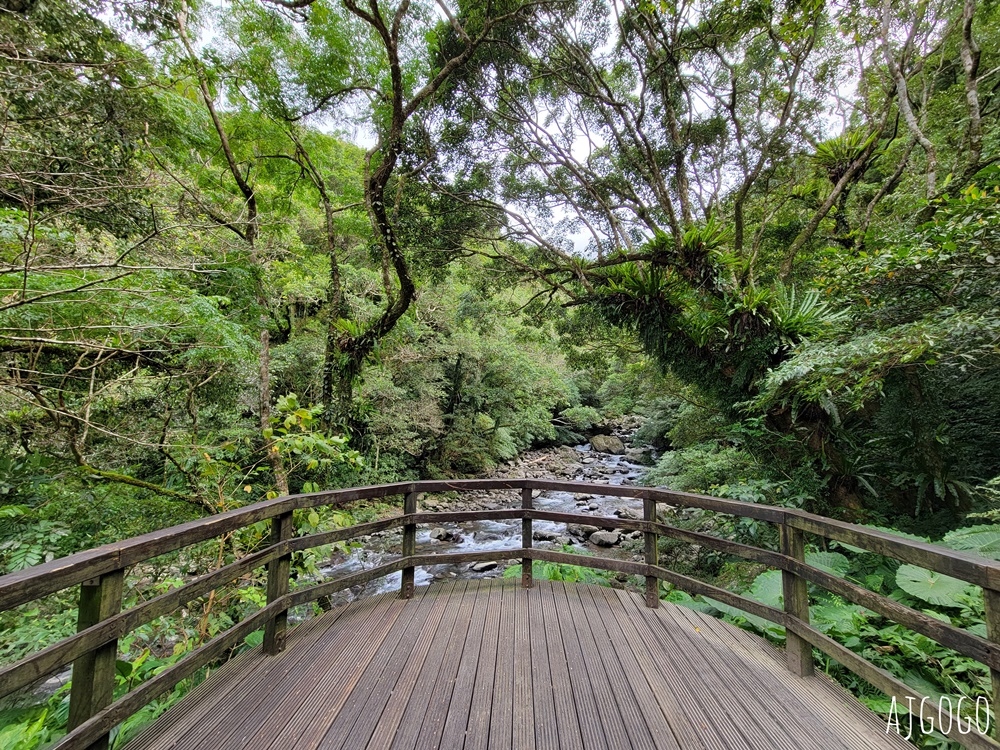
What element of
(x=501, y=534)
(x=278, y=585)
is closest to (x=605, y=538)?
(x=501, y=534)

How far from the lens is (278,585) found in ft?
7.25

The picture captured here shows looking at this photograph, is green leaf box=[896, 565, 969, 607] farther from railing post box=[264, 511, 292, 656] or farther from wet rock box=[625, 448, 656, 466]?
wet rock box=[625, 448, 656, 466]

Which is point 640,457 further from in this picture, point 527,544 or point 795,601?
point 795,601

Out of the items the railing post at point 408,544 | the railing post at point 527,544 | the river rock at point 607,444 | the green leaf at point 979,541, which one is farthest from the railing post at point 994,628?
the river rock at point 607,444

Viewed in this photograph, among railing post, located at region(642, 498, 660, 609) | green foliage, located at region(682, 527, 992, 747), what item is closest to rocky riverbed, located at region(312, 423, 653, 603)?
railing post, located at region(642, 498, 660, 609)

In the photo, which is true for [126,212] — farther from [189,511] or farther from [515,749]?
[515,749]

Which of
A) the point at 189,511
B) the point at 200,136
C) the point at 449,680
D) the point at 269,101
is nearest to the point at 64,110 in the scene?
the point at 200,136

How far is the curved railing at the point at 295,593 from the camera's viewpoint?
128cm

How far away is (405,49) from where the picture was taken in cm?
513

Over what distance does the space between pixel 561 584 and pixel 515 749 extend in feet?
5.70

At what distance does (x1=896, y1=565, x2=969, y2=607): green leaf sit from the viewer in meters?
2.27

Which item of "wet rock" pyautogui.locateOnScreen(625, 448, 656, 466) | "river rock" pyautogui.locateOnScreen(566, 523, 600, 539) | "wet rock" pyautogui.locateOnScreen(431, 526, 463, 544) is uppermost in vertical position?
"wet rock" pyautogui.locateOnScreen(625, 448, 656, 466)

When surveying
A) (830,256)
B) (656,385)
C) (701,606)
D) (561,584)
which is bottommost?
(701,606)

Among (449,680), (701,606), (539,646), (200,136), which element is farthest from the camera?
(200,136)
